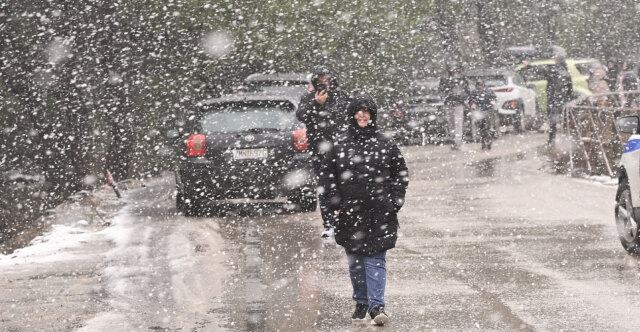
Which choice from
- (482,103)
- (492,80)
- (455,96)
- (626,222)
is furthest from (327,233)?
(492,80)

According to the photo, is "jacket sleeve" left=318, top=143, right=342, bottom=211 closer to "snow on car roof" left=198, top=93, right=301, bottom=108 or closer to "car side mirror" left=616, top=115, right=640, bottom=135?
"car side mirror" left=616, top=115, right=640, bottom=135

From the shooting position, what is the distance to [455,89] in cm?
2489

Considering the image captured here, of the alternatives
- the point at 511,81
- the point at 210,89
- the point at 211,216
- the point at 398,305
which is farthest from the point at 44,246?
the point at 511,81

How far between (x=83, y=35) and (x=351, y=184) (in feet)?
60.7

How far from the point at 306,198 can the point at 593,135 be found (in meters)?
5.45

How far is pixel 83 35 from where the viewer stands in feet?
82.3

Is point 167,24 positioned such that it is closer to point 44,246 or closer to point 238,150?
point 238,150

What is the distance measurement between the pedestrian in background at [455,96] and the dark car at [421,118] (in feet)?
9.96

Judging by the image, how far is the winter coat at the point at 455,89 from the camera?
24.9m

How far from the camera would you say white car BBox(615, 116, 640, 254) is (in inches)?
393

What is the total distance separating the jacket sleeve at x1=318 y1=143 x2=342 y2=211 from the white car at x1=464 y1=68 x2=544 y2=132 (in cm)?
2138

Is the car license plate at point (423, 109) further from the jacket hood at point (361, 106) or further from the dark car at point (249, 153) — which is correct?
the jacket hood at point (361, 106)

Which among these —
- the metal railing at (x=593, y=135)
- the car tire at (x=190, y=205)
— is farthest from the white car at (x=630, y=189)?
the car tire at (x=190, y=205)

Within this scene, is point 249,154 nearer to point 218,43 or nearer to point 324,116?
point 324,116
